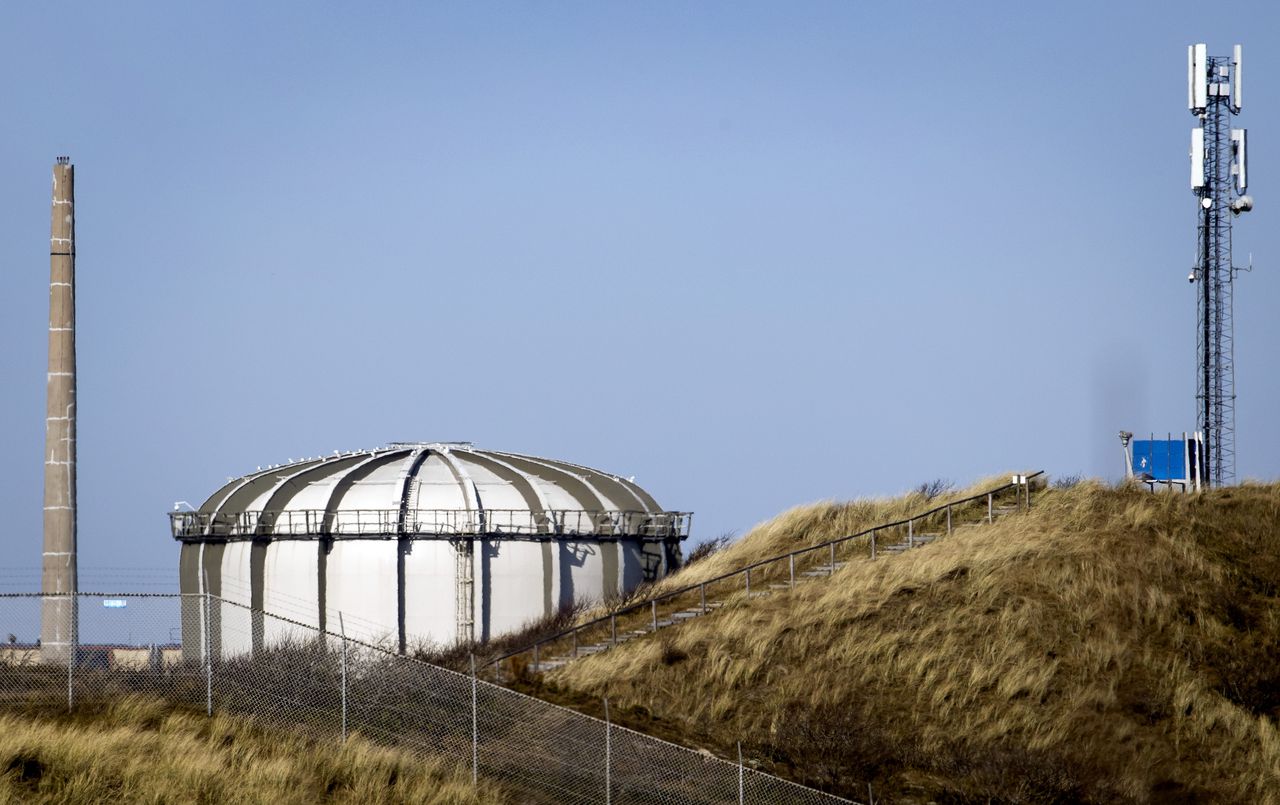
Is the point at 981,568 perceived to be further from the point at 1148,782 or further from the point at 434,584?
the point at 434,584

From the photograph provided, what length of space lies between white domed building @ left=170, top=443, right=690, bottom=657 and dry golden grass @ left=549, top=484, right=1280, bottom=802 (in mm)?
8553

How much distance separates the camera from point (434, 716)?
24938mm

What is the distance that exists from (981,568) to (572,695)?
10380 millimetres

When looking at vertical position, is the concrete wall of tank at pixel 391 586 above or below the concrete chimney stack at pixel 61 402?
below

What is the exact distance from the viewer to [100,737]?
19891 millimetres

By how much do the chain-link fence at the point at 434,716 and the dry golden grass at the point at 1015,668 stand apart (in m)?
2.53

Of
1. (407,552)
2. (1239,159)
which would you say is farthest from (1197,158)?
(407,552)

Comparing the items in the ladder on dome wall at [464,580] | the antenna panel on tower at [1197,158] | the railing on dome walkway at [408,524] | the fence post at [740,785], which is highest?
the antenna panel on tower at [1197,158]

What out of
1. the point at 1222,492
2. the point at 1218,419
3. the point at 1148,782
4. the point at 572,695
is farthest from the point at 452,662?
the point at 1218,419

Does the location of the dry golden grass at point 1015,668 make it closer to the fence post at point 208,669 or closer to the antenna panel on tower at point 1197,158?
the fence post at point 208,669

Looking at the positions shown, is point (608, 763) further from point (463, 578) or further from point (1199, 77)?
point (1199, 77)

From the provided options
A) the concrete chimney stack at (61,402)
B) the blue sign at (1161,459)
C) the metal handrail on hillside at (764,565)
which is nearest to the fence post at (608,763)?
the metal handrail on hillside at (764,565)

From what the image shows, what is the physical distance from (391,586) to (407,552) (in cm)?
94

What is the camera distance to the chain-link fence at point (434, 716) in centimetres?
2275
